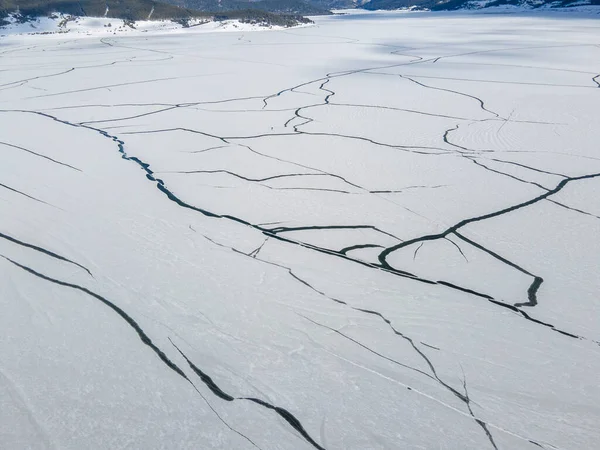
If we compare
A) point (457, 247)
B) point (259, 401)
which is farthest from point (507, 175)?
point (259, 401)

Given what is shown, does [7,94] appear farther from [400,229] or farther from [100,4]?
[100,4]

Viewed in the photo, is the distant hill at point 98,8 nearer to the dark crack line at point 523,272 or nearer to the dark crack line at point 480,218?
the dark crack line at point 480,218

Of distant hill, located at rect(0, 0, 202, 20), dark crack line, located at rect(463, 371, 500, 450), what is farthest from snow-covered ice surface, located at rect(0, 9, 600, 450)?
distant hill, located at rect(0, 0, 202, 20)

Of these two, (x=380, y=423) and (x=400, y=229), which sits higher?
(x=400, y=229)

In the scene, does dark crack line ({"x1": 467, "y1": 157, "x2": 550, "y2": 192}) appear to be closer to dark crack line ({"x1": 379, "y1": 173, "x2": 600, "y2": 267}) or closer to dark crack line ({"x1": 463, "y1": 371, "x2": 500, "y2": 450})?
dark crack line ({"x1": 379, "y1": 173, "x2": 600, "y2": 267})

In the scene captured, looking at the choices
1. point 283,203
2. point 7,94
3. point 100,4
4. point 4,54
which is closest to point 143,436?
point 283,203
